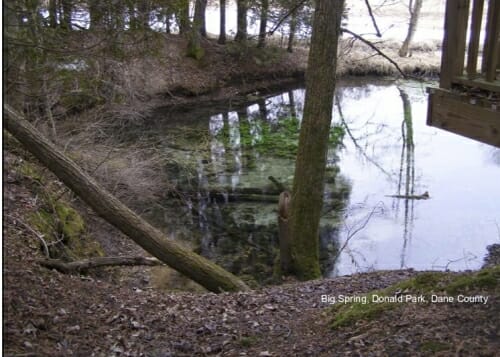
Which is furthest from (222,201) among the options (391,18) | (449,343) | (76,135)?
(391,18)

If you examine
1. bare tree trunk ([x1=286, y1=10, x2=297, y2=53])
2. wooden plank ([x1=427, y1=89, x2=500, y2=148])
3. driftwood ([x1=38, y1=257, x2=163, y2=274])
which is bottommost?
driftwood ([x1=38, y1=257, x2=163, y2=274])

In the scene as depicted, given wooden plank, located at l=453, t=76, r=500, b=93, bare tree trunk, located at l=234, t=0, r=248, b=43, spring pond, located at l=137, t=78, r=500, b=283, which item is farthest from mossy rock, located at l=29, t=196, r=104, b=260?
bare tree trunk, located at l=234, t=0, r=248, b=43

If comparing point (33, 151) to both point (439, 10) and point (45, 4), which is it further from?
point (439, 10)

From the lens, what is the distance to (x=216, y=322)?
13.3 feet

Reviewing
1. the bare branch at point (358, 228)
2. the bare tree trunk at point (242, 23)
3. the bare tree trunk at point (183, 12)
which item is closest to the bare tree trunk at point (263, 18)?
the bare tree trunk at point (242, 23)

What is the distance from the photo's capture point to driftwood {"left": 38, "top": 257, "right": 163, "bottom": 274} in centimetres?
482

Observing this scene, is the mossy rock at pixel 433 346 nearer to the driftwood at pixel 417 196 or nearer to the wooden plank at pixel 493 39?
the wooden plank at pixel 493 39

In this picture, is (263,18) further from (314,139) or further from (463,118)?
(463,118)

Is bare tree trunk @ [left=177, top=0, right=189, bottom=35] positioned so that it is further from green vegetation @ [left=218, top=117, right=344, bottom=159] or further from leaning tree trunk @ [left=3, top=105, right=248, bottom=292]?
leaning tree trunk @ [left=3, top=105, right=248, bottom=292]

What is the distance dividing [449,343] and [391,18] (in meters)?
30.8

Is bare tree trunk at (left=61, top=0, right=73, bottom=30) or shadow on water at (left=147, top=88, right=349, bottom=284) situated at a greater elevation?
bare tree trunk at (left=61, top=0, right=73, bottom=30)

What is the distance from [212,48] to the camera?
22.4 m

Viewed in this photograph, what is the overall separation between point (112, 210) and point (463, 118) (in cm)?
321

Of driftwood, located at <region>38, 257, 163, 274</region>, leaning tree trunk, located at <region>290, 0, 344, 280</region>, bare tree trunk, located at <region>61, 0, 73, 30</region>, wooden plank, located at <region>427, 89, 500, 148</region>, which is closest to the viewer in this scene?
wooden plank, located at <region>427, 89, 500, 148</region>
